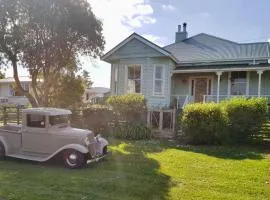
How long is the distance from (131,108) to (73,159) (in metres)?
6.93

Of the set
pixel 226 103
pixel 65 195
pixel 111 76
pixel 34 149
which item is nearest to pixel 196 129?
pixel 226 103

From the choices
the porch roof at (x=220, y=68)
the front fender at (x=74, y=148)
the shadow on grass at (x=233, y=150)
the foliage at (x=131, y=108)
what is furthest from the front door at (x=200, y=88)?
the front fender at (x=74, y=148)

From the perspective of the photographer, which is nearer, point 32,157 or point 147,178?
point 147,178

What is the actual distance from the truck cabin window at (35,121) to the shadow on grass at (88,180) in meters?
Result: 1.15

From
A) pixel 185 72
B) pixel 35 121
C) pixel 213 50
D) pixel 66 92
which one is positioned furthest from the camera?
pixel 213 50

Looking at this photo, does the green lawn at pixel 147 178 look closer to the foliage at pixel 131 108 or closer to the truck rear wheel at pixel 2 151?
the truck rear wheel at pixel 2 151

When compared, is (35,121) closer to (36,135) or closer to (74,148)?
(36,135)

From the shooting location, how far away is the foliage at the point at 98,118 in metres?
15.2

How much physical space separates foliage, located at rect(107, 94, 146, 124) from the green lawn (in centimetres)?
446

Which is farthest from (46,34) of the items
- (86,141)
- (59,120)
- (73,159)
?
(73,159)

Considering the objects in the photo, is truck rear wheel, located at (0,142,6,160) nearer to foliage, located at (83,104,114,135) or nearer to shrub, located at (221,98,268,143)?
foliage, located at (83,104,114,135)

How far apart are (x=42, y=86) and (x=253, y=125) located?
494 inches

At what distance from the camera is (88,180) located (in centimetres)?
703

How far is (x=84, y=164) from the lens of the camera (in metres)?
8.16
